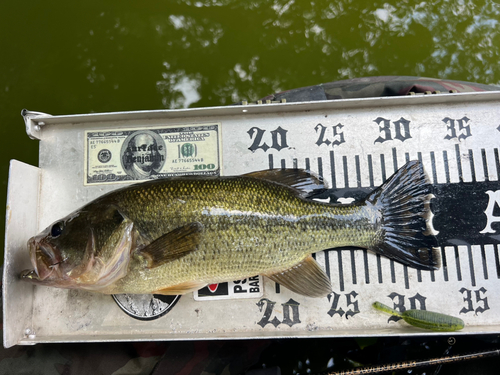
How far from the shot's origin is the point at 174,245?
1.80m

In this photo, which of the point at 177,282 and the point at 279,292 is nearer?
the point at 177,282

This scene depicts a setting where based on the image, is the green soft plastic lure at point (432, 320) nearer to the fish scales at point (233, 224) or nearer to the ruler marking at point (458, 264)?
the ruler marking at point (458, 264)

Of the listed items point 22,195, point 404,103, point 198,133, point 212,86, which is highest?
point 212,86

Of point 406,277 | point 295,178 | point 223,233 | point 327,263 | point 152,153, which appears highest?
point 152,153

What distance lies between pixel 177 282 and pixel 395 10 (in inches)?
121

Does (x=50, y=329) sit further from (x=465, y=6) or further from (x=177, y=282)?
(x=465, y=6)

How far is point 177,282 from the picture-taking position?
1.94 metres

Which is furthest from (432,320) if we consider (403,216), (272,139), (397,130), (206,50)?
(206,50)

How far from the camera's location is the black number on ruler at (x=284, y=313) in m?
2.14

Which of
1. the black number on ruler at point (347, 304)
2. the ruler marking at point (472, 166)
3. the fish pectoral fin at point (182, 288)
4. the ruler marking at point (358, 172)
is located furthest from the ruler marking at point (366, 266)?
the fish pectoral fin at point (182, 288)

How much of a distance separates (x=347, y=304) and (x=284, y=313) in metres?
0.43

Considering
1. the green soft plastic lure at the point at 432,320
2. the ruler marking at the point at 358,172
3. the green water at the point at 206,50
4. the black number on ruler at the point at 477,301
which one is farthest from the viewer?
the green water at the point at 206,50

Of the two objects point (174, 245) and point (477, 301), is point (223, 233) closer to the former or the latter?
point (174, 245)

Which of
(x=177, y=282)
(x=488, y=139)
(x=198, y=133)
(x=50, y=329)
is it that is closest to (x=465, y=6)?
(x=488, y=139)
